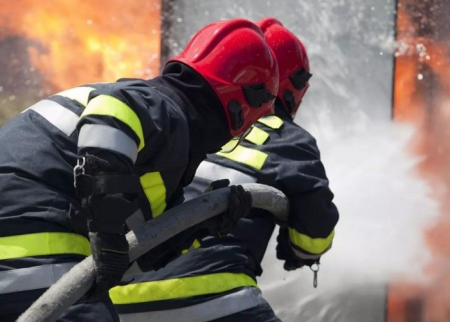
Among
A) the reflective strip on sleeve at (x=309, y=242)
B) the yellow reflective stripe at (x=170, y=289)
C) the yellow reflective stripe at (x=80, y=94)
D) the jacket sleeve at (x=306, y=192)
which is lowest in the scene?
the yellow reflective stripe at (x=170, y=289)

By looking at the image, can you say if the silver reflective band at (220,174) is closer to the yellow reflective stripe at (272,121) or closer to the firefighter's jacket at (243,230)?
the firefighter's jacket at (243,230)

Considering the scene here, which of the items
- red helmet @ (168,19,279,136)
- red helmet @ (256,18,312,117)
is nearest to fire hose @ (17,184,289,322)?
red helmet @ (168,19,279,136)

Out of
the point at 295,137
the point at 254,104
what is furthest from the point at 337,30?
the point at 254,104

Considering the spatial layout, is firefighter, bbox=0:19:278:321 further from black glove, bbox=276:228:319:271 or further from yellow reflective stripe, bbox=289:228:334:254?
black glove, bbox=276:228:319:271

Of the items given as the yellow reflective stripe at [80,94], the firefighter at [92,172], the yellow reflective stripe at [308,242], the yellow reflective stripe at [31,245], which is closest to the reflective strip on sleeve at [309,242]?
the yellow reflective stripe at [308,242]

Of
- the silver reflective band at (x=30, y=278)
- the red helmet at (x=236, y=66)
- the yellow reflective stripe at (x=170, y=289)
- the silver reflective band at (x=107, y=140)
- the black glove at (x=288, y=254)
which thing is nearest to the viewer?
the silver reflective band at (x=107, y=140)

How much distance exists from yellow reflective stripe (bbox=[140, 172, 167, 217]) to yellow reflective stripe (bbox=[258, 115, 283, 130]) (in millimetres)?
1025

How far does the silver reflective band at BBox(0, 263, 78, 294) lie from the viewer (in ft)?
8.73

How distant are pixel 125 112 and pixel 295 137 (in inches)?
54.7

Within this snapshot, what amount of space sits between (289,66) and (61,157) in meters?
1.72

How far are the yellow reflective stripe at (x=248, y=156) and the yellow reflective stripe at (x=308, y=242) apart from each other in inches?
13.7

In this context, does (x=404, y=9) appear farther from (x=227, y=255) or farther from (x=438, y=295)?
(x=227, y=255)

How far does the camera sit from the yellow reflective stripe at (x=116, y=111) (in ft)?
8.54

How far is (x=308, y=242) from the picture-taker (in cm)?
396
